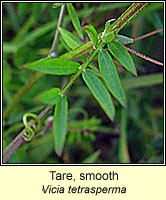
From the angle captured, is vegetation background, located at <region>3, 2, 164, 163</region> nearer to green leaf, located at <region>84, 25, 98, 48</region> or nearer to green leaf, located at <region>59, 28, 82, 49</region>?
green leaf, located at <region>59, 28, 82, 49</region>

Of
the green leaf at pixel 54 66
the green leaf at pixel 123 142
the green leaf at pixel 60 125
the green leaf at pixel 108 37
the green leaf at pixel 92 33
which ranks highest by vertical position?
the green leaf at pixel 123 142

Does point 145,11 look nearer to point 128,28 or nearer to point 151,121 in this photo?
point 128,28

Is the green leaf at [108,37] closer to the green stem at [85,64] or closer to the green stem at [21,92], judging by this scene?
the green stem at [85,64]

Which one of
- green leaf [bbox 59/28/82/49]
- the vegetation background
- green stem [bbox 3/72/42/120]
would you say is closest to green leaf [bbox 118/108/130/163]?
the vegetation background

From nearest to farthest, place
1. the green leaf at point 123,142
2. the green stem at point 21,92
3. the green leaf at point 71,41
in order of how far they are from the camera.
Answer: the green leaf at point 71,41
the green stem at point 21,92
the green leaf at point 123,142

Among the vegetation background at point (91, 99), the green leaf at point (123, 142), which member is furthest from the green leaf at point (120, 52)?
the green leaf at point (123, 142)
